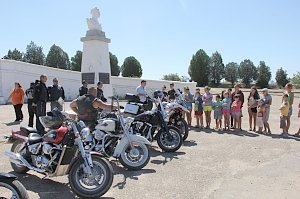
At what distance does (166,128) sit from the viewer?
7840 mm

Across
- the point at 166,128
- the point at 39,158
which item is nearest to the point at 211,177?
the point at 166,128

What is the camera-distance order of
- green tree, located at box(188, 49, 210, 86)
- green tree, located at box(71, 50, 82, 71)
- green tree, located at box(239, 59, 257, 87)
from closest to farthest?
green tree, located at box(71, 50, 82, 71) < green tree, located at box(188, 49, 210, 86) < green tree, located at box(239, 59, 257, 87)

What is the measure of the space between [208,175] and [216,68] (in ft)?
190

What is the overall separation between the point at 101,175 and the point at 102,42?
10.5 metres

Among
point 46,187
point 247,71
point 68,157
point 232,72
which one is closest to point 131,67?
point 232,72

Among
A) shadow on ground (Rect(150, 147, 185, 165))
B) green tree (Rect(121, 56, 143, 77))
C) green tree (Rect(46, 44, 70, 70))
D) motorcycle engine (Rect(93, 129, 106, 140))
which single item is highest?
green tree (Rect(46, 44, 70, 70))

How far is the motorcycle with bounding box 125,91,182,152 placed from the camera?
25.0 ft

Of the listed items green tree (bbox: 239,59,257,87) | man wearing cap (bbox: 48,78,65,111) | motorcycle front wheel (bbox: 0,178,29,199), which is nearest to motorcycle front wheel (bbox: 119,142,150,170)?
motorcycle front wheel (bbox: 0,178,29,199)

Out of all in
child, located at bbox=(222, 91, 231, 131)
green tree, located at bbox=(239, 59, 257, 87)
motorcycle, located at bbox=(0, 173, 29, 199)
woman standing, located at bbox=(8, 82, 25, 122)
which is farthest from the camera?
green tree, located at bbox=(239, 59, 257, 87)

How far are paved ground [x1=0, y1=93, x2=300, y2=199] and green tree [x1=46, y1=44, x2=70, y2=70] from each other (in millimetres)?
53685

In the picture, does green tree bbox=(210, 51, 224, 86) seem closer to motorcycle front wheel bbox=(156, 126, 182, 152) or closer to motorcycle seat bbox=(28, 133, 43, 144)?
motorcycle front wheel bbox=(156, 126, 182, 152)

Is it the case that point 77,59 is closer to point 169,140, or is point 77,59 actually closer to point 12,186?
point 169,140

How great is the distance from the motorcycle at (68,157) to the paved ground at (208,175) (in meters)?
0.36

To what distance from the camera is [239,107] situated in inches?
450
